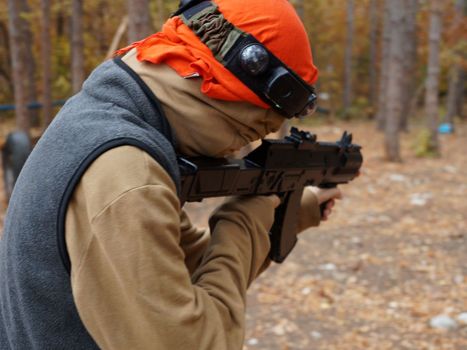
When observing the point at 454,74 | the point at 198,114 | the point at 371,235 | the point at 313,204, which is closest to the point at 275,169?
the point at 313,204

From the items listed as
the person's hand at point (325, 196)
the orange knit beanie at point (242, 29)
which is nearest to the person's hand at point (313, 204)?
the person's hand at point (325, 196)

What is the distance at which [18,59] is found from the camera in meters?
8.44

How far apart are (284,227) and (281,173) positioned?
0.23 m

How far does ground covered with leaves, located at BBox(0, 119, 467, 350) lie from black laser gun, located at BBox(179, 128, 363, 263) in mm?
1790

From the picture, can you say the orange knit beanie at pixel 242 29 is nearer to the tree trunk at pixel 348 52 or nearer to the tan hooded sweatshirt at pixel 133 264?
the tan hooded sweatshirt at pixel 133 264

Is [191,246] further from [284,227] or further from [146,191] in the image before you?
[146,191]

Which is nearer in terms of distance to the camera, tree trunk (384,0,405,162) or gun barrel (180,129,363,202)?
gun barrel (180,129,363,202)

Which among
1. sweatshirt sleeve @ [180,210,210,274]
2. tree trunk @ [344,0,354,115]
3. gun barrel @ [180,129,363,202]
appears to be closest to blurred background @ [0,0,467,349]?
gun barrel @ [180,129,363,202]

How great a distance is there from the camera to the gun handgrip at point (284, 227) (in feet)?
7.34

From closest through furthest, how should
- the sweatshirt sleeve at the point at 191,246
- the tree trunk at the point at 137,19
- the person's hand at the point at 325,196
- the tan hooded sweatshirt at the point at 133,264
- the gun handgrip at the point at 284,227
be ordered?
the tan hooded sweatshirt at the point at 133,264
the sweatshirt sleeve at the point at 191,246
the gun handgrip at the point at 284,227
the person's hand at the point at 325,196
the tree trunk at the point at 137,19

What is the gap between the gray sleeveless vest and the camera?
1.29 m

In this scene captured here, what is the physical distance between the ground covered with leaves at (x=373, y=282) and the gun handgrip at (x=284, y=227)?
1983mm

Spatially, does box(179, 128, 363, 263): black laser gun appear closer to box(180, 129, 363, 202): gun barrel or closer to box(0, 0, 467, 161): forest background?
box(180, 129, 363, 202): gun barrel

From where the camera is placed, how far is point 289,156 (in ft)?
7.27
